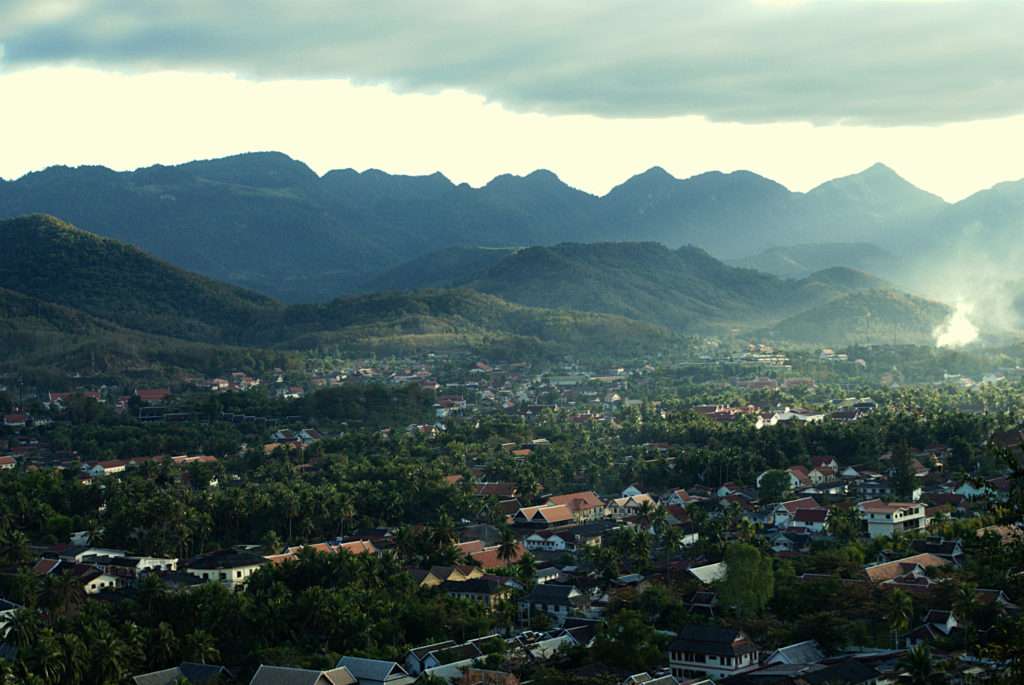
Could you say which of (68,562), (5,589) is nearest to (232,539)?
(68,562)

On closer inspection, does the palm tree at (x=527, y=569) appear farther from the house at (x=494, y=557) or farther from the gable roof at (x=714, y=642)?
the gable roof at (x=714, y=642)

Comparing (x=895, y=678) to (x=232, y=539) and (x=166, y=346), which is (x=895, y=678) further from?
(x=166, y=346)

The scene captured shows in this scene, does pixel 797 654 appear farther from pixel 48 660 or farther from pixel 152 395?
pixel 152 395

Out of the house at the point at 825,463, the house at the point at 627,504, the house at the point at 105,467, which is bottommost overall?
the house at the point at 627,504

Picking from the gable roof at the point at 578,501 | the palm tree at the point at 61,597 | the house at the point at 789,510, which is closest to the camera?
the palm tree at the point at 61,597

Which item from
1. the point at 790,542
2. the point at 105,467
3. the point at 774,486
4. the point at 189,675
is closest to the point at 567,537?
the point at 790,542

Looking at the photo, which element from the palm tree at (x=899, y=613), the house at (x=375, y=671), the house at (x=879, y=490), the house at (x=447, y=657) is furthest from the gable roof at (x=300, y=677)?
the house at (x=879, y=490)
